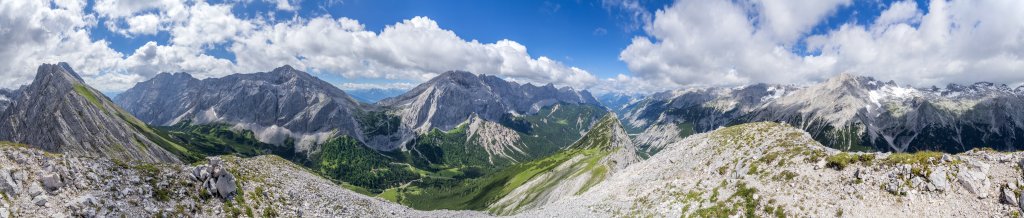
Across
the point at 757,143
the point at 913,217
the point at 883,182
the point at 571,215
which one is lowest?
the point at 571,215

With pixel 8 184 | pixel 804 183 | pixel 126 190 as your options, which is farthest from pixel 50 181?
pixel 804 183

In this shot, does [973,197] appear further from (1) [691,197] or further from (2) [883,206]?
(1) [691,197]

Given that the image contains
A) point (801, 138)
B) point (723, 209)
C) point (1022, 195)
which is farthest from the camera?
point (801, 138)

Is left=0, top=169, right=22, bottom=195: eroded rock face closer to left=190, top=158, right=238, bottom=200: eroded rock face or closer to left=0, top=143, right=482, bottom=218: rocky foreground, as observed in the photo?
left=0, top=143, right=482, bottom=218: rocky foreground

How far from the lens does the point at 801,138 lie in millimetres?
62969

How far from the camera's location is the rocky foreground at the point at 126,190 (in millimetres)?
32844

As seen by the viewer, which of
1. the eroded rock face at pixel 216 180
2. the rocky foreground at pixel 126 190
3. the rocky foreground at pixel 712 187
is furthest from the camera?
the eroded rock face at pixel 216 180

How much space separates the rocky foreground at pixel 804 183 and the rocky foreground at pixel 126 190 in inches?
1805

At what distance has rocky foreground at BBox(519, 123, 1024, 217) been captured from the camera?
35.3m

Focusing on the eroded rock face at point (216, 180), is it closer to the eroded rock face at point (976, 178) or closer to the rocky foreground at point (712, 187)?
the rocky foreground at point (712, 187)

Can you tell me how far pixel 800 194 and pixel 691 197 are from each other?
1375 cm

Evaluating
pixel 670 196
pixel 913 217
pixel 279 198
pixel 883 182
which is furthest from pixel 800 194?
pixel 279 198

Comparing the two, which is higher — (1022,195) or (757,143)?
(757,143)

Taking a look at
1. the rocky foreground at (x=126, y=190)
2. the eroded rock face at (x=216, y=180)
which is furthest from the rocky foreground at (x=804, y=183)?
the eroded rock face at (x=216, y=180)
